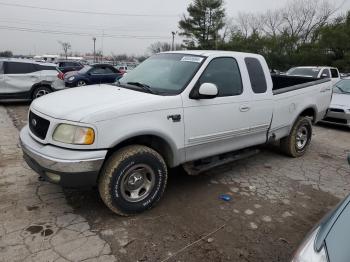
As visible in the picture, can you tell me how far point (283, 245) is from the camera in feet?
10.6

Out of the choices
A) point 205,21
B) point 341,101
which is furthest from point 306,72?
point 205,21

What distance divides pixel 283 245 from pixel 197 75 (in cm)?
216

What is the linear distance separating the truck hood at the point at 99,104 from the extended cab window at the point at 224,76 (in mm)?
683

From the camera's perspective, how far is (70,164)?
306cm

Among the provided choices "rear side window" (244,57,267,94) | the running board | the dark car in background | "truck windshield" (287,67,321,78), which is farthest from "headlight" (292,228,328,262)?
"truck windshield" (287,67,321,78)

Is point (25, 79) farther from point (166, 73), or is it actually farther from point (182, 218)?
point (182, 218)

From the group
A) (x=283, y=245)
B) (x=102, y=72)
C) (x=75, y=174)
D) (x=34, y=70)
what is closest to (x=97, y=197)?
(x=75, y=174)

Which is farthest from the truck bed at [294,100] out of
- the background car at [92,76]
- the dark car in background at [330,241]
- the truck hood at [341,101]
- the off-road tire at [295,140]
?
the background car at [92,76]

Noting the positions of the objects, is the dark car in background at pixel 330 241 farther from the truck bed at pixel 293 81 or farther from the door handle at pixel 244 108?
the truck bed at pixel 293 81

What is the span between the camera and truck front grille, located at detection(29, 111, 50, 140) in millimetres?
3355

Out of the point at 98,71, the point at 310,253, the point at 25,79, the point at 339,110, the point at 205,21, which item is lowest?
the point at 310,253

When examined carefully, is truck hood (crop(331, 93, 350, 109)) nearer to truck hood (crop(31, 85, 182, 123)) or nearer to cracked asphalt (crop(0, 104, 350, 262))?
cracked asphalt (crop(0, 104, 350, 262))

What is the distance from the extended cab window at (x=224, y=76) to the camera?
4.15 m

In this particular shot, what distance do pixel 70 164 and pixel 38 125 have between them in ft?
2.52
